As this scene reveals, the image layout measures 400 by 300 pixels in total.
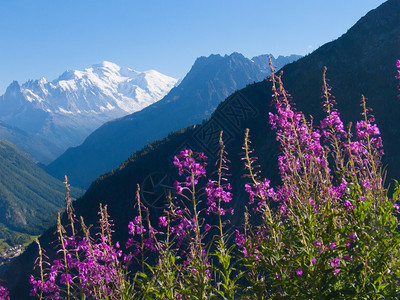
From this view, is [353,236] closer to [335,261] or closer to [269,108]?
[335,261]

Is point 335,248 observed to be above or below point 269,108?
below

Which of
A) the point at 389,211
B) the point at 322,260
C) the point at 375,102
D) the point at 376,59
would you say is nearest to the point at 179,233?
the point at 322,260

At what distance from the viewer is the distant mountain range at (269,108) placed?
74375mm

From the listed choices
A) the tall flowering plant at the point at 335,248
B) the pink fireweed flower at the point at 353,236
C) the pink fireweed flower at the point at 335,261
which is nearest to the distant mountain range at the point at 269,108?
the tall flowering plant at the point at 335,248

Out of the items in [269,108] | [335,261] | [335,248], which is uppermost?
[269,108]

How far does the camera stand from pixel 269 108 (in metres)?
112

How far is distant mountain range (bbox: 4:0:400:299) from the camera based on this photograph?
244ft

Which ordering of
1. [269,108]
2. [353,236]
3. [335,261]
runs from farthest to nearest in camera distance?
[269,108] → [335,261] → [353,236]

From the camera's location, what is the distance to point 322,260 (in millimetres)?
3051

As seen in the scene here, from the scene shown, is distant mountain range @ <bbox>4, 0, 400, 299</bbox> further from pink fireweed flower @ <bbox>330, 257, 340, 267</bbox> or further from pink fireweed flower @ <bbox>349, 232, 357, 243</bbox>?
pink fireweed flower @ <bbox>349, 232, 357, 243</bbox>

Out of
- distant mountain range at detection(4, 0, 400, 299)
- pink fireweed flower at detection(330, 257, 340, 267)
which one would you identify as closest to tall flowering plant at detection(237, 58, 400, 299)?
pink fireweed flower at detection(330, 257, 340, 267)

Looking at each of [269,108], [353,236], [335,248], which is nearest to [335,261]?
[335,248]

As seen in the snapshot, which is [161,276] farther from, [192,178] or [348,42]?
[348,42]

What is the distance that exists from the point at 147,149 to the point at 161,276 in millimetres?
147864
